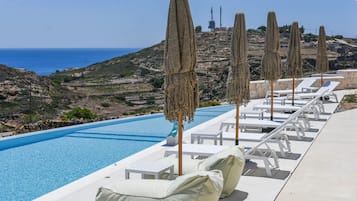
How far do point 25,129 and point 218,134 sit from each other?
5.53 metres

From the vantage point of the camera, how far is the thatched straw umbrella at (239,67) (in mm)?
7039

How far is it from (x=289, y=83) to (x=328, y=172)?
33.9 feet

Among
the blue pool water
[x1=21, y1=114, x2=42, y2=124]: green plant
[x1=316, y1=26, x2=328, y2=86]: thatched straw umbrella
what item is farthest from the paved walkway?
[x1=21, y1=114, x2=42, y2=124]: green plant

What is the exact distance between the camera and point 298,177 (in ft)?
20.0

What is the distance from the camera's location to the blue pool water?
22.4ft

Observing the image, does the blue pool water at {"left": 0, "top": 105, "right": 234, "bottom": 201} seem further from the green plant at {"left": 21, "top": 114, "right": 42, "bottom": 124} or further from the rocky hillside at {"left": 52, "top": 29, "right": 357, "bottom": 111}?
the rocky hillside at {"left": 52, "top": 29, "right": 357, "bottom": 111}

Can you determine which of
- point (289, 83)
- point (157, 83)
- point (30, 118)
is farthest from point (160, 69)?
point (30, 118)

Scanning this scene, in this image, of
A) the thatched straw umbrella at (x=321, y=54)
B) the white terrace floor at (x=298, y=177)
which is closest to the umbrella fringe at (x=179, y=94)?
the white terrace floor at (x=298, y=177)

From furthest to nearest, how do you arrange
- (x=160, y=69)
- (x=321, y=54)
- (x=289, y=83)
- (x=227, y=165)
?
(x=160, y=69) < (x=289, y=83) < (x=321, y=54) < (x=227, y=165)

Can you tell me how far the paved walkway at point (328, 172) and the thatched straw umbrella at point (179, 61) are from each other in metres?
1.56

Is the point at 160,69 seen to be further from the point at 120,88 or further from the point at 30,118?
the point at 30,118

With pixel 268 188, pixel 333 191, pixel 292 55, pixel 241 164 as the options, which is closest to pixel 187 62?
pixel 241 164

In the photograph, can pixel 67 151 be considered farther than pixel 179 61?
Yes

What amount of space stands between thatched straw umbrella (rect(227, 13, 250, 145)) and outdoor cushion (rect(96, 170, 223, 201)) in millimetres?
3034
